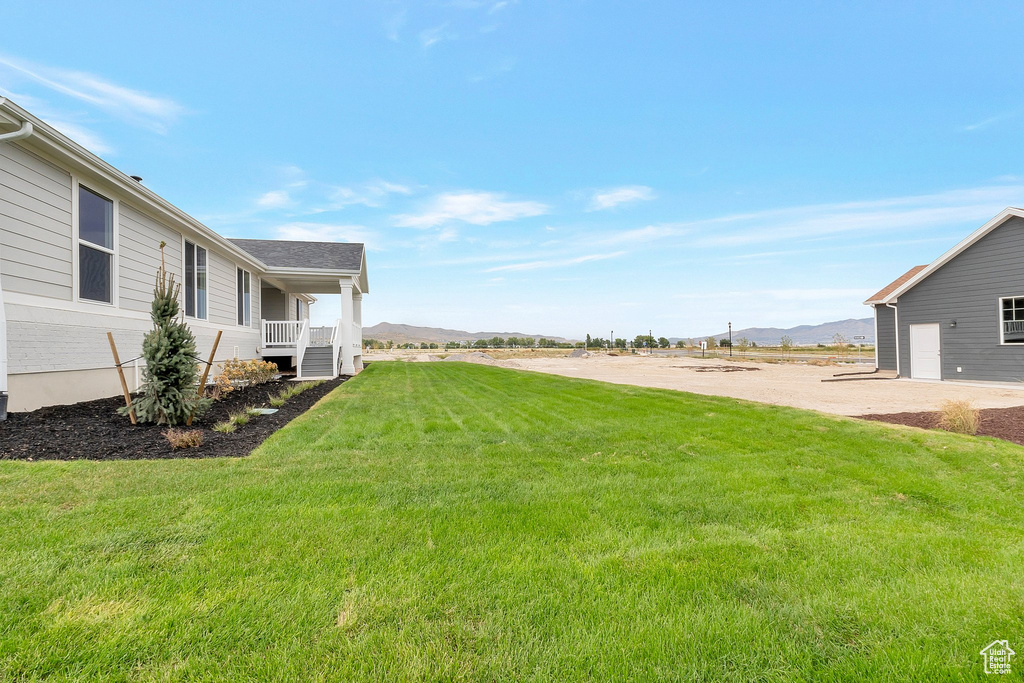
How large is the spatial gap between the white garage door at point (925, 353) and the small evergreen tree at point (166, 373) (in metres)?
21.3

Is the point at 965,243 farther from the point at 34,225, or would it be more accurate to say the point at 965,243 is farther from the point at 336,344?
the point at 34,225

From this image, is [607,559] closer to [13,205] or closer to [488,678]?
[488,678]

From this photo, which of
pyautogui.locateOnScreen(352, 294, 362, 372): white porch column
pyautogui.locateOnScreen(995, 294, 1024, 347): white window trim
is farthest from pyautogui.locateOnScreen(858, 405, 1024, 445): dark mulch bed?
pyautogui.locateOnScreen(352, 294, 362, 372): white porch column

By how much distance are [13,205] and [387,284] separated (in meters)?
20.0

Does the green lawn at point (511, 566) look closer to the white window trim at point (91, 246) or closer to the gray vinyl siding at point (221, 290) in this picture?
the white window trim at point (91, 246)

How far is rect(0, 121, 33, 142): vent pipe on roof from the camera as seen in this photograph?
216 inches

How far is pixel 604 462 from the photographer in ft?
15.2

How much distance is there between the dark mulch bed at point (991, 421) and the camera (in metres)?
6.36

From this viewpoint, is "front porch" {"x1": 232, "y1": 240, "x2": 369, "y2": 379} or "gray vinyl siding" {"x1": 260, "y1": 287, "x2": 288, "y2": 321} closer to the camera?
"front porch" {"x1": 232, "y1": 240, "x2": 369, "y2": 379}

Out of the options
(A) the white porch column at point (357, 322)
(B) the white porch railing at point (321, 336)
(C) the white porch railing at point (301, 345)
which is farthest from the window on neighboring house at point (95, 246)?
(A) the white porch column at point (357, 322)

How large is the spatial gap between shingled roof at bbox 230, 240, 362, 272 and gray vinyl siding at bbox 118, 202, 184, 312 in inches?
221

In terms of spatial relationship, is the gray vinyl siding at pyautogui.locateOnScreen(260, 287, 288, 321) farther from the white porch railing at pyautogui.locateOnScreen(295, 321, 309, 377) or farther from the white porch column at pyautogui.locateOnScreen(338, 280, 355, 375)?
the white porch railing at pyautogui.locateOnScreen(295, 321, 309, 377)

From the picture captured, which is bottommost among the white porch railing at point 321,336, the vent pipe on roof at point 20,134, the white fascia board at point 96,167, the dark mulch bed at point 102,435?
the dark mulch bed at point 102,435

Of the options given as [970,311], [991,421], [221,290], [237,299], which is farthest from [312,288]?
[970,311]
